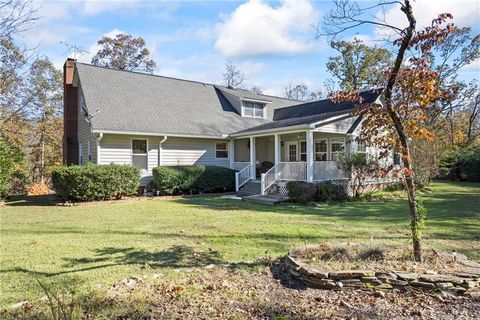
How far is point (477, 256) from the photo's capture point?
566cm

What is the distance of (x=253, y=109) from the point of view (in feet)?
70.6

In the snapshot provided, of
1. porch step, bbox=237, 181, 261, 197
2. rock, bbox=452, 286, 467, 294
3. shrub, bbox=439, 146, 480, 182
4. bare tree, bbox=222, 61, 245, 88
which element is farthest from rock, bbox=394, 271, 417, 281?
bare tree, bbox=222, 61, 245, 88

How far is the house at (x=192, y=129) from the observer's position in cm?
1502

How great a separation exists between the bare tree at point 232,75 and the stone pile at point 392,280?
3932 cm

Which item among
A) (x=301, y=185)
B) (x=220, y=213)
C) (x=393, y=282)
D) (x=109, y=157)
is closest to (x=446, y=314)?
(x=393, y=282)

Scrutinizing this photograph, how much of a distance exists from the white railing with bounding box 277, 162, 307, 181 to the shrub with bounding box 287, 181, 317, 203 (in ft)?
4.63

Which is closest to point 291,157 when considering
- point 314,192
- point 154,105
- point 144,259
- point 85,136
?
point 314,192

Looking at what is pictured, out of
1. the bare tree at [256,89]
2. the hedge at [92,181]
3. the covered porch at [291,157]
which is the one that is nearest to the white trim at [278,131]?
the covered porch at [291,157]

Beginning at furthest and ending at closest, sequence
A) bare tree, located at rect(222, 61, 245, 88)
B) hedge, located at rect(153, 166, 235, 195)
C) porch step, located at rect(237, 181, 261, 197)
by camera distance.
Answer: bare tree, located at rect(222, 61, 245, 88) < porch step, located at rect(237, 181, 261, 197) < hedge, located at rect(153, 166, 235, 195)

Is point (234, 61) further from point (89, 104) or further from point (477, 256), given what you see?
point (477, 256)

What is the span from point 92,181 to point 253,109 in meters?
11.5

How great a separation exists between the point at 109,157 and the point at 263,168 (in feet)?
26.4

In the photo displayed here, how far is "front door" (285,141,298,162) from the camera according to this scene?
19.1m

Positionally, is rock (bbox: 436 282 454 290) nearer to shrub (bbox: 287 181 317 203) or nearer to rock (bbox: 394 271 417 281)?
rock (bbox: 394 271 417 281)
